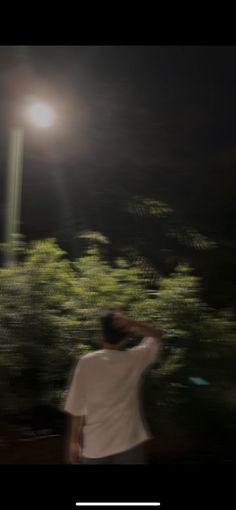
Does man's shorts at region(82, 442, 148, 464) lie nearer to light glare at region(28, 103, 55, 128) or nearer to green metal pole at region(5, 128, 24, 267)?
green metal pole at region(5, 128, 24, 267)

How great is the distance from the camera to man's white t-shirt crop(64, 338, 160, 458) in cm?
295

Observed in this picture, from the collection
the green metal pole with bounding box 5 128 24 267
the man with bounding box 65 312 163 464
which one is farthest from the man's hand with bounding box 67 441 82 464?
the green metal pole with bounding box 5 128 24 267

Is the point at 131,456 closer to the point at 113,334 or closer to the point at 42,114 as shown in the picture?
the point at 113,334

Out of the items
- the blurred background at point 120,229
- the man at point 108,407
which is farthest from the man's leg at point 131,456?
the blurred background at point 120,229

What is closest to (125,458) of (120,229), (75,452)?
(75,452)

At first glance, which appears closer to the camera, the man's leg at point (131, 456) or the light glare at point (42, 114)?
the man's leg at point (131, 456)

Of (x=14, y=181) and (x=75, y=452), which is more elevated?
(x=14, y=181)

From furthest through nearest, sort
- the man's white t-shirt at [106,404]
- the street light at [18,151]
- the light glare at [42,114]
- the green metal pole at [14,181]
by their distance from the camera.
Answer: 1. the light glare at [42,114]
2. the street light at [18,151]
3. the green metal pole at [14,181]
4. the man's white t-shirt at [106,404]

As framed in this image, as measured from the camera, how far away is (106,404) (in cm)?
295

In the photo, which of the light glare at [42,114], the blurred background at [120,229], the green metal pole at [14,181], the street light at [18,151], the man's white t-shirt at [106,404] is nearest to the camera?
the man's white t-shirt at [106,404]

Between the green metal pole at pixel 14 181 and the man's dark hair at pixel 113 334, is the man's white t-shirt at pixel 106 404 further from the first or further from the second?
the green metal pole at pixel 14 181

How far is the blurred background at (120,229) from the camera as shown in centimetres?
374

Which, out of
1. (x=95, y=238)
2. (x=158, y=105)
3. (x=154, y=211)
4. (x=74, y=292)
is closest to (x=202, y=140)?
(x=158, y=105)

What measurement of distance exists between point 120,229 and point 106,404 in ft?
8.72
